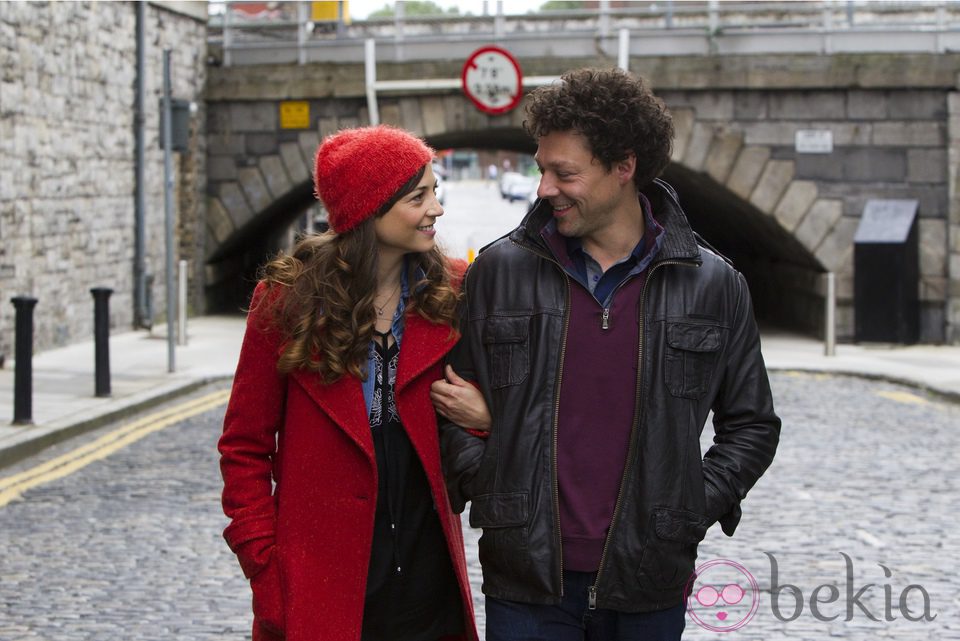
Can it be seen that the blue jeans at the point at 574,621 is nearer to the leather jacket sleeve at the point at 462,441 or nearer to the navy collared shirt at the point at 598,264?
the leather jacket sleeve at the point at 462,441

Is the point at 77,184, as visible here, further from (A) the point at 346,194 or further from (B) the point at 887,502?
(A) the point at 346,194

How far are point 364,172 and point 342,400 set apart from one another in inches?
18.5

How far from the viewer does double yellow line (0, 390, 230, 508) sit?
828cm

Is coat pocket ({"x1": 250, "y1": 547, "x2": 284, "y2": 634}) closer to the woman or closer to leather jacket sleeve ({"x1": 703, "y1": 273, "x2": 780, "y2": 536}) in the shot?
the woman

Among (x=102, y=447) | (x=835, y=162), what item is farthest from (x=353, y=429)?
(x=835, y=162)

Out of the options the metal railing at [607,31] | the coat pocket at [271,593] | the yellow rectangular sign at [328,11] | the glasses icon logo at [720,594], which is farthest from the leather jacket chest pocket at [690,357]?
the yellow rectangular sign at [328,11]

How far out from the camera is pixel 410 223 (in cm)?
313

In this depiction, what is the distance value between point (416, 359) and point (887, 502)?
5.37m

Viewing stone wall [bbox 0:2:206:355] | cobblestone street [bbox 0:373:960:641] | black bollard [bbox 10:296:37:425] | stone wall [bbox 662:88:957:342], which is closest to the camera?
cobblestone street [bbox 0:373:960:641]

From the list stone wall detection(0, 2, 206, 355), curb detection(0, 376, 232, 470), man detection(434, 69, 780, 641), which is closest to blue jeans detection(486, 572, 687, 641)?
man detection(434, 69, 780, 641)

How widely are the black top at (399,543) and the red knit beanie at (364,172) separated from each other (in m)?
0.29

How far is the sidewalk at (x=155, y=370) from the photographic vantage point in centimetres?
1005

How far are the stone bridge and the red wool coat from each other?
49.6 feet

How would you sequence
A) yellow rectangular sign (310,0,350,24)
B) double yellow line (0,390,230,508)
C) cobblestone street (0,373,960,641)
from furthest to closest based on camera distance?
1. yellow rectangular sign (310,0,350,24)
2. double yellow line (0,390,230,508)
3. cobblestone street (0,373,960,641)
